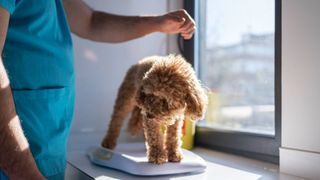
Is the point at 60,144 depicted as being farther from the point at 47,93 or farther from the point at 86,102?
the point at 86,102

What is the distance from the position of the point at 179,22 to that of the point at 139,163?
49 centimetres

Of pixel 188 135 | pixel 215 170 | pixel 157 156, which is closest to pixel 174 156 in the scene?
pixel 157 156

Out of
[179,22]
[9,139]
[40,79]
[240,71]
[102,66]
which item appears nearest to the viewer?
[9,139]

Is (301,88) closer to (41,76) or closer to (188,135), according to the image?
(188,135)

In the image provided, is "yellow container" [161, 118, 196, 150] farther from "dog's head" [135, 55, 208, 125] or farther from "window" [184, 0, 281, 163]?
"dog's head" [135, 55, 208, 125]

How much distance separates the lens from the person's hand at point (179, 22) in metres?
0.75

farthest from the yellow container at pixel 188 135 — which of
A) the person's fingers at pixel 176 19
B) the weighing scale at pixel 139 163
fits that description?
the person's fingers at pixel 176 19

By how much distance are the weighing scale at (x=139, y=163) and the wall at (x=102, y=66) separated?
291 mm

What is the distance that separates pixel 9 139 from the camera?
373 millimetres

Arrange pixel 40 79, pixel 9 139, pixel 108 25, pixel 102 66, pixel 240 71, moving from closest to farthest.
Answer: pixel 9 139
pixel 40 79
pixel 108 25
pixel 240 71
pixel 102 66

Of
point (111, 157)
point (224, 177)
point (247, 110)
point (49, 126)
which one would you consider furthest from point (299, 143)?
point (49, 126)

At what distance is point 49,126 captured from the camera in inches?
22.8

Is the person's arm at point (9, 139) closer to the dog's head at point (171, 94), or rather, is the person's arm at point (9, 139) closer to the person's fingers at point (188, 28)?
the dog's head at point (171, 94)

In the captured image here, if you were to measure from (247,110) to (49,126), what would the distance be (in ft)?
2.94
